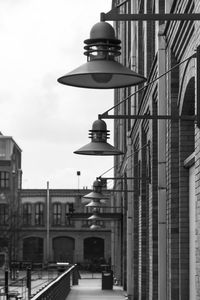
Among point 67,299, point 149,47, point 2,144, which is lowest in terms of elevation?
point 67,299

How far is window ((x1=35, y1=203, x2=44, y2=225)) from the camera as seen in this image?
95875 millimetres

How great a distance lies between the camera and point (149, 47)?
63.8 feet

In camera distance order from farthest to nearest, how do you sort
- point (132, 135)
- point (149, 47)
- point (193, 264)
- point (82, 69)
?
point (132, 135)
point (149, 47)
point (193, 264)
point (82, 69)

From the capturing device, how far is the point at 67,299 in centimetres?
3105

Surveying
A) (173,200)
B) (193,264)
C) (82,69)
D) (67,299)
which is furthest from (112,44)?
(67,299)

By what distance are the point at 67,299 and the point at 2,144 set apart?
6939 cm

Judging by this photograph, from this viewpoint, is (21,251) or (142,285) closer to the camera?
(142,285)

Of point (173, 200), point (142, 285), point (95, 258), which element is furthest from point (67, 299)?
point (95, 258)

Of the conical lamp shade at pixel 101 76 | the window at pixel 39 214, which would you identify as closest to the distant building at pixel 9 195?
the window at pixel 39 214

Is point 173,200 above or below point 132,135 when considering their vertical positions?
below

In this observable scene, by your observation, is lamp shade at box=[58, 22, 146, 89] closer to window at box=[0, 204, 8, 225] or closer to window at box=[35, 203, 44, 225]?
window at box=[0, 204, 8, 225]

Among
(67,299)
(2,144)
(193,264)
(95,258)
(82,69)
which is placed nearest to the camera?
(82,69)

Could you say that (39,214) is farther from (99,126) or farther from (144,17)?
(144,17)

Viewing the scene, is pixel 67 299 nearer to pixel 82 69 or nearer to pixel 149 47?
pixel 149 47
